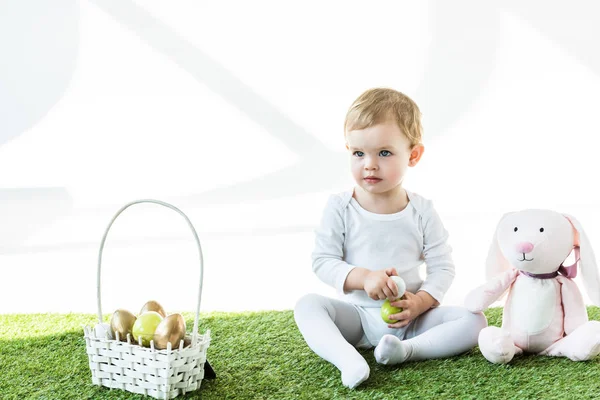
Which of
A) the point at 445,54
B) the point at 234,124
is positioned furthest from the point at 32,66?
the point at 445,54

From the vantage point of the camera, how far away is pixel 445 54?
14.4 feet

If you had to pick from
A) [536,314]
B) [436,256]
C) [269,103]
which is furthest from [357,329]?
[269,103]

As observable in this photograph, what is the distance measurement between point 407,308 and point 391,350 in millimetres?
129

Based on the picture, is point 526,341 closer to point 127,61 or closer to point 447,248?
point 447,248

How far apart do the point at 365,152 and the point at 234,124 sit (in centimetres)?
284

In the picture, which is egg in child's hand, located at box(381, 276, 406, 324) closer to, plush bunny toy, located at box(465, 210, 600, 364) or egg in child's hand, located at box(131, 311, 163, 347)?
plush bunny toy, located at box(465, 210, 600, 364)

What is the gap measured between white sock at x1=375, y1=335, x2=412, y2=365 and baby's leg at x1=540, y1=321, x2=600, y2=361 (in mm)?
307

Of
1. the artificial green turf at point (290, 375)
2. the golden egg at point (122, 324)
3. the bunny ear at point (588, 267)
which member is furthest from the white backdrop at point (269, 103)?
the golden egg at point (122, 324)

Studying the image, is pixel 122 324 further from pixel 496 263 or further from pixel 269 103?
pixel 269 103

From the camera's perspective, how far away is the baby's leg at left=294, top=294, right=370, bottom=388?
1.49m

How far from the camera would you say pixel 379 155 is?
5.63 ft

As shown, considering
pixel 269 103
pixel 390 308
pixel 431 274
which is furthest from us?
pixel 269 103

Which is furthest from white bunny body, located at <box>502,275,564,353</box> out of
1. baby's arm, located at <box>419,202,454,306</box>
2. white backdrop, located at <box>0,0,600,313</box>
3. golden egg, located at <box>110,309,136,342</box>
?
white backdrop, located at <box>0,0,600,313</box>

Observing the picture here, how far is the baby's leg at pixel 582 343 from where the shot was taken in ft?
5.09
